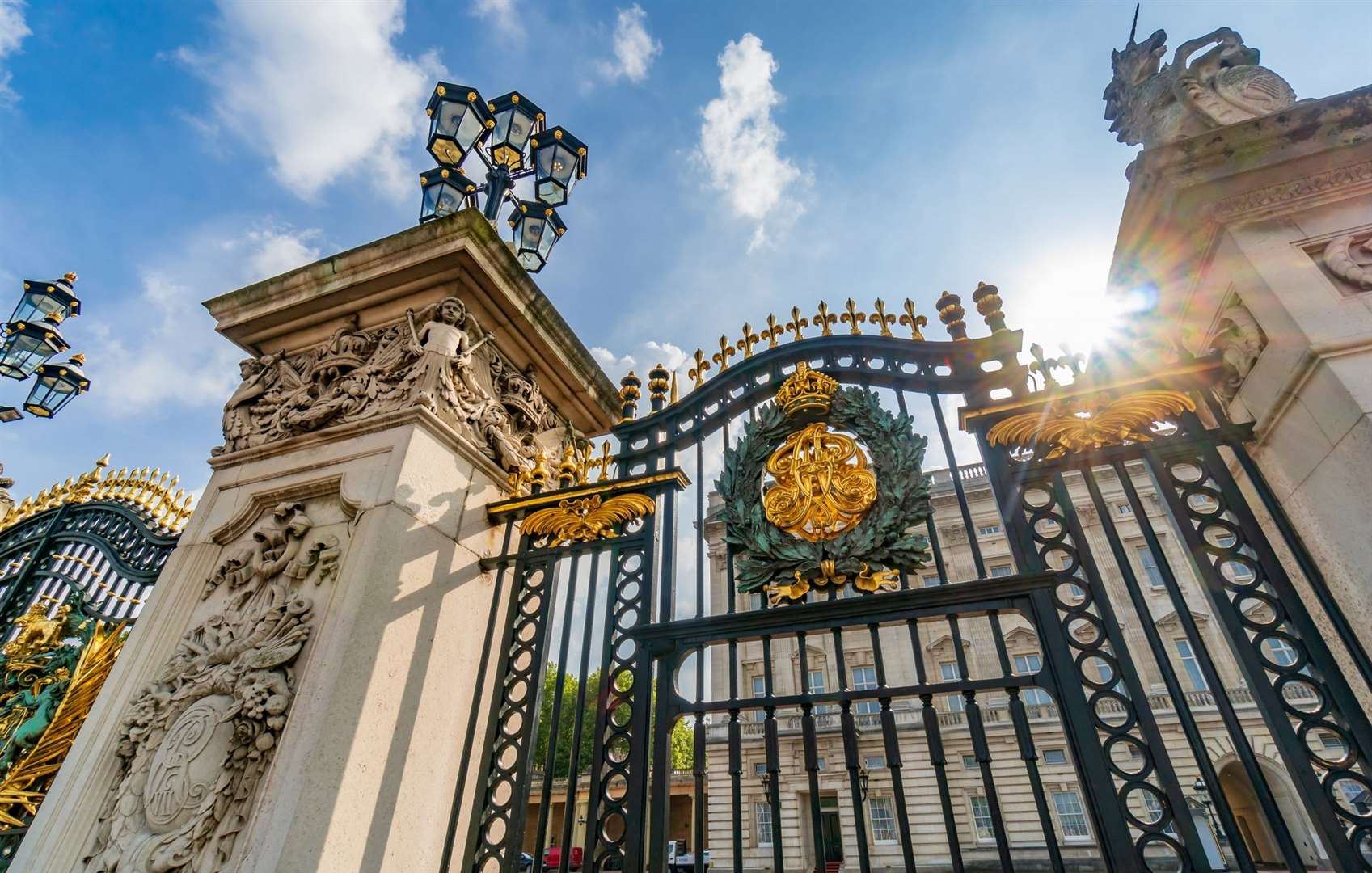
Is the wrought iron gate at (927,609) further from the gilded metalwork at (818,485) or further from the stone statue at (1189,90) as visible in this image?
the stone statue at (1189,90)

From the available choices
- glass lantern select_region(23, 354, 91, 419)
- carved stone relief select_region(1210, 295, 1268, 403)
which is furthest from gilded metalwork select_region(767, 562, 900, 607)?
glass lantern select_region(23, 354, 91, 419)

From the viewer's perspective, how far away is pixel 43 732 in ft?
16.2

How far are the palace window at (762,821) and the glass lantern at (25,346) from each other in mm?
15593

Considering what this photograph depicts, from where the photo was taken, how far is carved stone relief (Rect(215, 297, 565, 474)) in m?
4.10

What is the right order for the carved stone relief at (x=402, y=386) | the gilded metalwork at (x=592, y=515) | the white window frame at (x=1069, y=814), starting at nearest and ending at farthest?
the gilded metalwork at (x=592, y=515), the carved stone relief at (x=402, y=386), the white window frame at (x=1069, y=814)

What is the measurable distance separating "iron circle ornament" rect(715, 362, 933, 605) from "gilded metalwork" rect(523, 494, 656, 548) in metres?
0.52

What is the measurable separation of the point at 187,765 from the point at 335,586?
0.99m

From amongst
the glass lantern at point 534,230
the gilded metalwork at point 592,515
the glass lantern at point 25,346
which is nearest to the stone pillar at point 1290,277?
the gilded metalwork at point 592,515

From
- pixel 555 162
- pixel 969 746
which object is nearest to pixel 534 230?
pixel 555 162

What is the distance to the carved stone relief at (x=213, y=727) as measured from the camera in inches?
115

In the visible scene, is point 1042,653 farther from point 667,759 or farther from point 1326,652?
point 667,759

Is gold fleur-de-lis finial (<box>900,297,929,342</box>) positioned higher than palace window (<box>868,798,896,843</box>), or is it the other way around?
gold fleur-de-lis finial (<box>900,297,929,342</box>)

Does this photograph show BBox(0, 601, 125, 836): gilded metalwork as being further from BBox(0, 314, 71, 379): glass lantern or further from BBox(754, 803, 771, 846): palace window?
BBox(754, 803, 771, 846): palace window

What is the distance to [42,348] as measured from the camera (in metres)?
6.95
